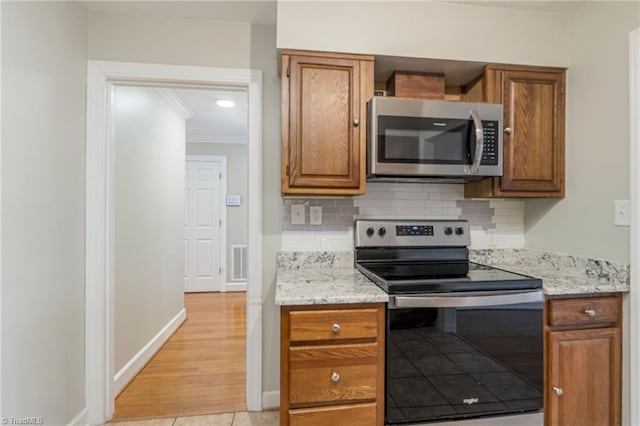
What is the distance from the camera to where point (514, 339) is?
1.50 m

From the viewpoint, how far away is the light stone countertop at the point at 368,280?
1359 millimetres

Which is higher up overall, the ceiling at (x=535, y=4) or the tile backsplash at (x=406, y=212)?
the ceiling at (x=535, y=4)

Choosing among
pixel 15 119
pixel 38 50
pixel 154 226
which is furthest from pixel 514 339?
pixel 154 226

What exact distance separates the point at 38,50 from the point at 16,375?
1398 millimetres

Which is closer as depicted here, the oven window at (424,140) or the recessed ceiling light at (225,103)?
the oven window at (424,140)

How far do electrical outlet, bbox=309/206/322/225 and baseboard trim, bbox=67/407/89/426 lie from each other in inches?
65.2

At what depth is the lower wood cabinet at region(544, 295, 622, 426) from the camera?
4.98 feet

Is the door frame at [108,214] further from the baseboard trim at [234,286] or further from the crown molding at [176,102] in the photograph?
the baseboard trim at [234,286]

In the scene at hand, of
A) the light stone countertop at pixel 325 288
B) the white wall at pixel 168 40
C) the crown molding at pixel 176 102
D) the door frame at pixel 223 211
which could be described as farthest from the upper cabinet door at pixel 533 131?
the door frame at pixel 223 211

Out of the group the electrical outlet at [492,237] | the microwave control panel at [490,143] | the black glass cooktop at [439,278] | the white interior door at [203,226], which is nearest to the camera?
the black glass cooktop at [439,278]

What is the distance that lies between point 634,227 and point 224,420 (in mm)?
2348

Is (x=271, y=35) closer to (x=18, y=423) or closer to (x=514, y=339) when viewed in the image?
(x=514, y=339)

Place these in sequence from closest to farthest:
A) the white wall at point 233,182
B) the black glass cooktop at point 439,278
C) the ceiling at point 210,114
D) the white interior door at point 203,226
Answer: the black glass cooktop at point 439,278 → the ceiling at point 210,114 → the white interior door at point 203,226 → the white wall at point 233,182

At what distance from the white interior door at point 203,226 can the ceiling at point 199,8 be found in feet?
10.6
